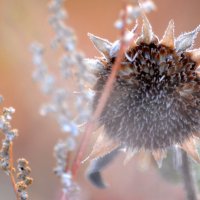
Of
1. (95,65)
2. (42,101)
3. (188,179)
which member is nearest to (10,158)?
(95,65)

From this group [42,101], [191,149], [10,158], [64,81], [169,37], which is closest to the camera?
[64,81]

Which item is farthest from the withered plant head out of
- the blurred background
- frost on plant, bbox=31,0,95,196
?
the blurred background

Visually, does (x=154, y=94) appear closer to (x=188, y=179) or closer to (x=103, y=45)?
(x=103, y=45)

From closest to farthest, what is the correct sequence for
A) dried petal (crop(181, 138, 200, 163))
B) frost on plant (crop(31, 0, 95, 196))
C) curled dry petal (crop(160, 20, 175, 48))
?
1. frost on plant (crop(31, 0, 95, 196))
2. curled dry petal (crop(160, 20, 175, 48))
3. dried petal (crop(181, 138, 200, 163))

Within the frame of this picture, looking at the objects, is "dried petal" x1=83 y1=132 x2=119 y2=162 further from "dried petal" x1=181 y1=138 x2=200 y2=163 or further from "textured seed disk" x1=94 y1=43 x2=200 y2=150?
"dried petal" x1=181 y1=138 x2=200 y2=163

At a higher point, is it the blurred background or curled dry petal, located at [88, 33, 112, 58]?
the blurred background

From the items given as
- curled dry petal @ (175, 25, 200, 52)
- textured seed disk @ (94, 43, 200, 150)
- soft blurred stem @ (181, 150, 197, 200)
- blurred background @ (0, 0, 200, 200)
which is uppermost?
blurred background @ (0, 0, 200, 200)

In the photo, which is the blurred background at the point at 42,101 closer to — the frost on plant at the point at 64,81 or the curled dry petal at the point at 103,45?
the curled dry petal at the point at 103,45
